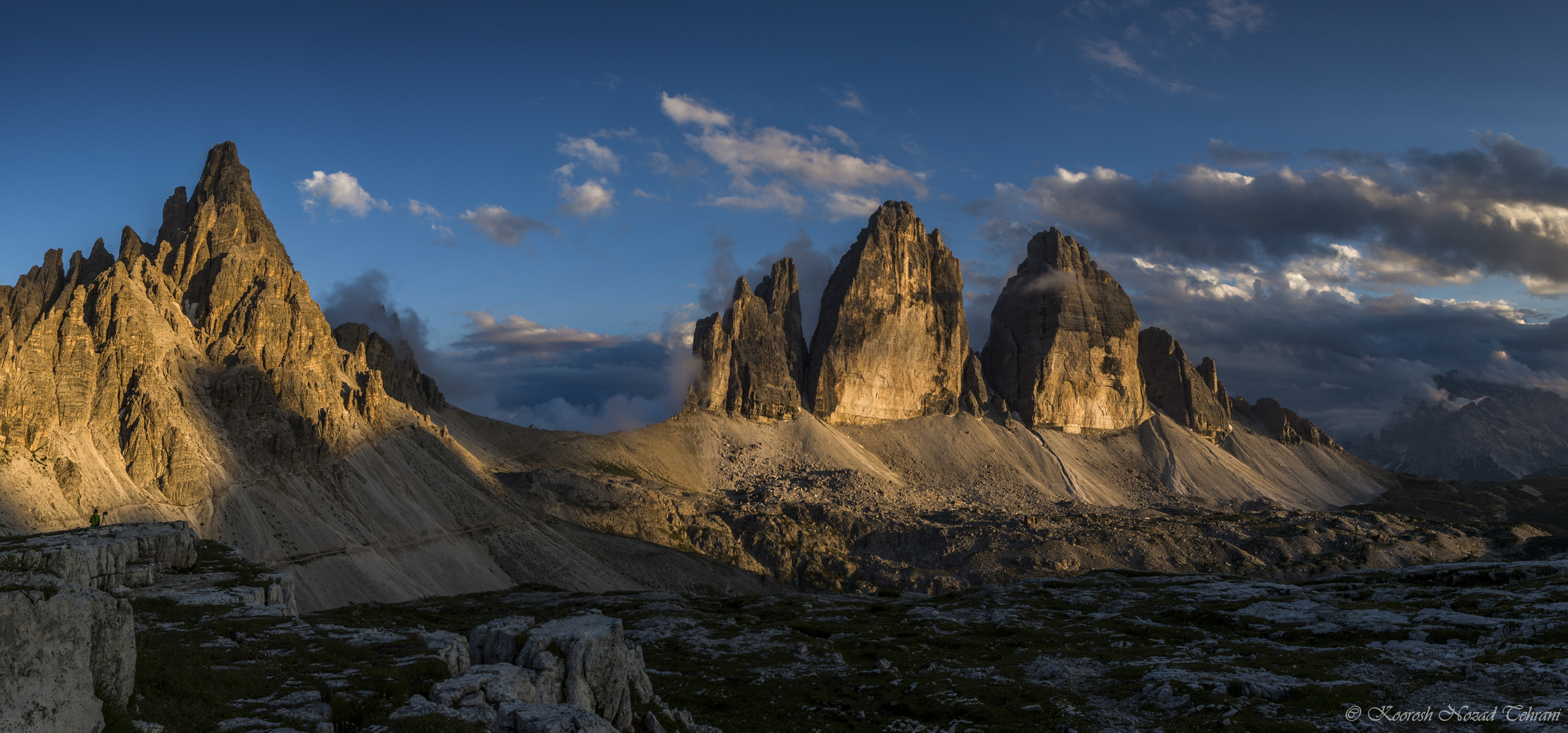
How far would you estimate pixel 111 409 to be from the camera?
126 m

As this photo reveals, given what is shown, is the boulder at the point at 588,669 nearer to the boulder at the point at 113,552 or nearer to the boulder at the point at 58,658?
the boulder at the point at 58,658

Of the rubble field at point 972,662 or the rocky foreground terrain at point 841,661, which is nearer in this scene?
the rocky foreground terrain at point 841,661

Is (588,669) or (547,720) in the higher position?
(547,720)

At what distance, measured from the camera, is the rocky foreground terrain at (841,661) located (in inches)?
1131

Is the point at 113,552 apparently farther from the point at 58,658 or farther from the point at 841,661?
the point at 841,661

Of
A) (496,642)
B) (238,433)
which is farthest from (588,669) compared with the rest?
(238,433)

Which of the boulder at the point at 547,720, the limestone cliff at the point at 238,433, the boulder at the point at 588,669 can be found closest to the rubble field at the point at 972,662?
the boulder at the point at 547,720

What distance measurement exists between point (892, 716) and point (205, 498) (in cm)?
11859

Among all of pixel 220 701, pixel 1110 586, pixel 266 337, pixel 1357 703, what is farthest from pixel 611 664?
pixel 266 337

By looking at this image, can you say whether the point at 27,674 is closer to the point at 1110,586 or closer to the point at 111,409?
the point at 1110,586

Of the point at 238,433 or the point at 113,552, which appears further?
the point at 238,433

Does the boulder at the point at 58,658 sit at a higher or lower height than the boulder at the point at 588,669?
higher

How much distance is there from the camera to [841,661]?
221ft

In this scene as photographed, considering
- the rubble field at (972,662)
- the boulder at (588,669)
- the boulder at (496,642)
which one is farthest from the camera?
the boulder at (496,642)
